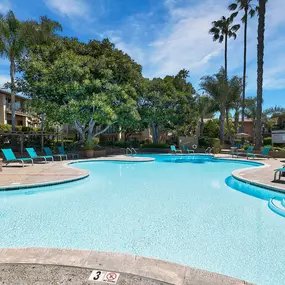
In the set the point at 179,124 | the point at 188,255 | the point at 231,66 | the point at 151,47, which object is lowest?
the point at 188,255

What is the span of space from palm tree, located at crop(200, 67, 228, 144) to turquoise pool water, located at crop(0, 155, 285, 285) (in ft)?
65.2

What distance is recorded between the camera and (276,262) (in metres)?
3.87

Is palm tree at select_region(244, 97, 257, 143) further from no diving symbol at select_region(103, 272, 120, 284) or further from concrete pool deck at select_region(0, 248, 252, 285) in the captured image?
no diving symbol at select_region(103, 272, 120, 284)

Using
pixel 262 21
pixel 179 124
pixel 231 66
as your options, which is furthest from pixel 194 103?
pixel 262 21

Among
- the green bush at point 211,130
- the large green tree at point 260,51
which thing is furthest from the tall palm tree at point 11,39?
the green bush at point 211,130

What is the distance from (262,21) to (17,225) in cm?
2275

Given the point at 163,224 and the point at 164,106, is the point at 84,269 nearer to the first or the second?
the point at 163,224

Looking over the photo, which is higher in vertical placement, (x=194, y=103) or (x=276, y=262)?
(x=194, y=103)

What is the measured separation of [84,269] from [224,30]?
108ft

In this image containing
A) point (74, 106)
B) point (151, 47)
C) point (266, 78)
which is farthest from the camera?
point (266, 78)

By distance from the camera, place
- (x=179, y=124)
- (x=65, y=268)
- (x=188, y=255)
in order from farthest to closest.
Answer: (x=179, y=124)
(x=188, y=255)
(x=65, y=268)

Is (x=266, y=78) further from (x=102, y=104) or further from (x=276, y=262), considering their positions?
(x=276, y=262)

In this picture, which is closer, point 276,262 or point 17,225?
point 276,262

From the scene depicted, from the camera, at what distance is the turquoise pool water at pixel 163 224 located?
4102 mm
